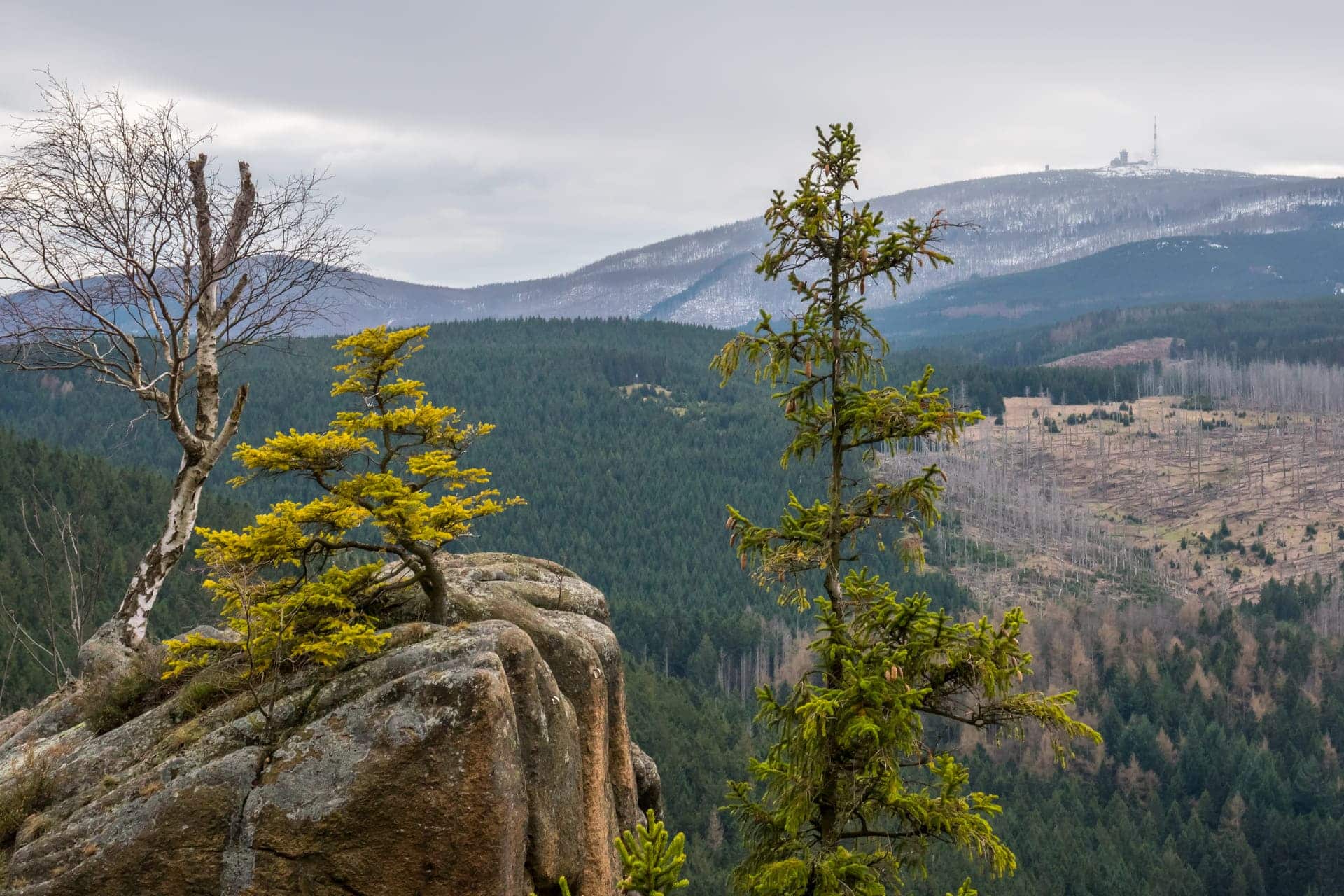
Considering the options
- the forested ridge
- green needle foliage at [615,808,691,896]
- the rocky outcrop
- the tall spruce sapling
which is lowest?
the forested ridge

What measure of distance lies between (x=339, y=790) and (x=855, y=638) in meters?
8.21

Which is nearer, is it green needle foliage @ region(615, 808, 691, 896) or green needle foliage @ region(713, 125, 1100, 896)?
green needle foliage @ region(615, 808, 691, 896)

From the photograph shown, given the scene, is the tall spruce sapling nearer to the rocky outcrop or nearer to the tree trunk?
the rocky outcrop

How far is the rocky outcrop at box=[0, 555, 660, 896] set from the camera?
13.7 m

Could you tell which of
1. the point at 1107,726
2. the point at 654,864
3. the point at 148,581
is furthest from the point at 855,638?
the point at 1107,726

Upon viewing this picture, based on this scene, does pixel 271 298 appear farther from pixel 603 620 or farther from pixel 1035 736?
pixel 1035 736

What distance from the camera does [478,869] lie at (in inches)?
561

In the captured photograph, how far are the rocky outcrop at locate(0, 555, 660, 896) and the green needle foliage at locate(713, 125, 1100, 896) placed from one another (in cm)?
366

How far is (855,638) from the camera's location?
53.3ft

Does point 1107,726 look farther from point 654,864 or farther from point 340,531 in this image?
point 654,864

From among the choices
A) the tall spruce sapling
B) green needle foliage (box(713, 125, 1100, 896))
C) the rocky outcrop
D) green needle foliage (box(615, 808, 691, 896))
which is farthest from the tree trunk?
green needle foliage (box(615, 808, 691, 896))

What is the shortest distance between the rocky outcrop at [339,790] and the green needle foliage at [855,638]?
144 inches

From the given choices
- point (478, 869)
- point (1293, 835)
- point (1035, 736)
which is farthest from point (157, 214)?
point (1035, 736)

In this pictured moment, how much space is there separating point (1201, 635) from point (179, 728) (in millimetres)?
205845
